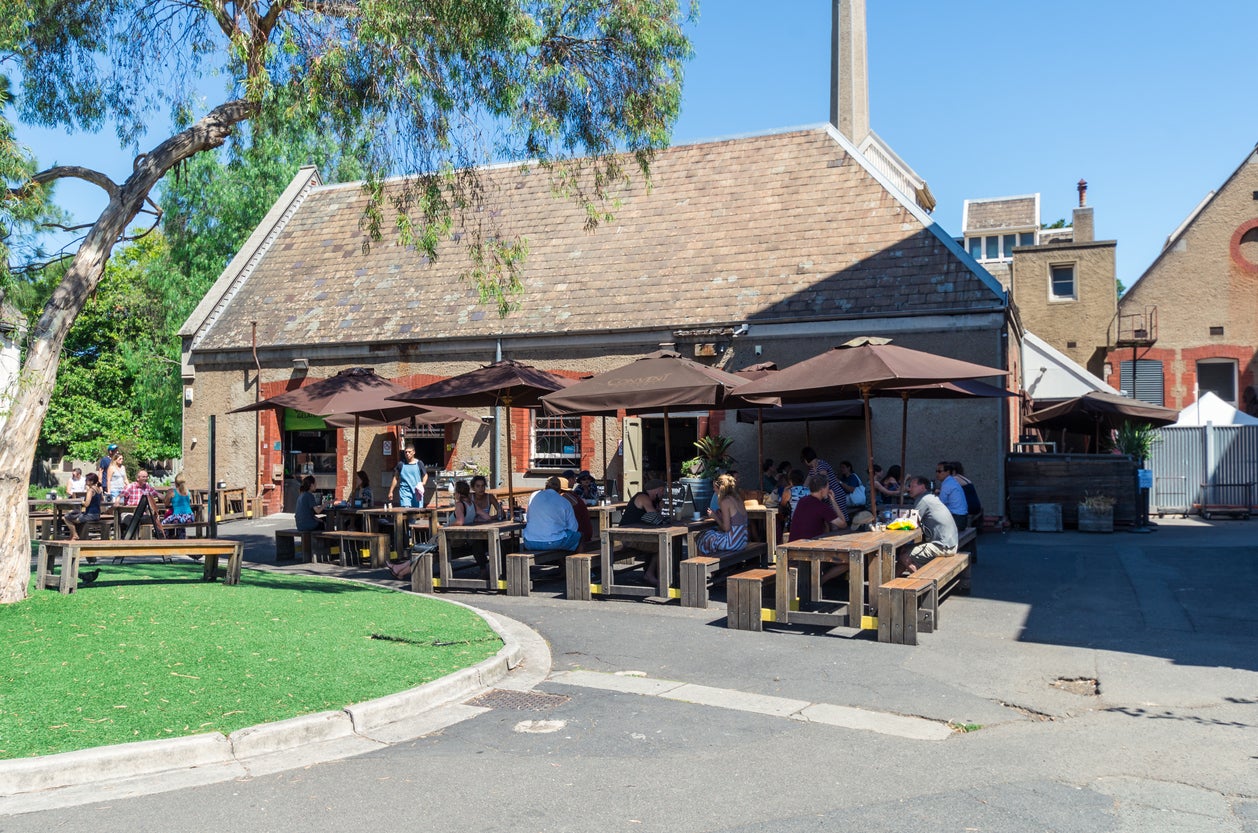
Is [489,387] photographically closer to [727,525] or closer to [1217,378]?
[727,525]

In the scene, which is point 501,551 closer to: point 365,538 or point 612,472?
point 365,538

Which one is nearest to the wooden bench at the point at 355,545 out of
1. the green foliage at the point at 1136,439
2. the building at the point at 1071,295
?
the green foliage at the point at 1136,439

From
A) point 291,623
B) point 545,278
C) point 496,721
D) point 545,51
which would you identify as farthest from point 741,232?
point 496,721

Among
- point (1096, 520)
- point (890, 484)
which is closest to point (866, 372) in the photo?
point (890, 484)

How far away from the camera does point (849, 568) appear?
28.1 feet

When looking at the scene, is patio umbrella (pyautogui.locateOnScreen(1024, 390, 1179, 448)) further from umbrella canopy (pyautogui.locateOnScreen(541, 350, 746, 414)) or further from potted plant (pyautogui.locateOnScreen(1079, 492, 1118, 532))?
umbrella canopy (pyautogui.locateOnScreen(541, 350, 746, 414))

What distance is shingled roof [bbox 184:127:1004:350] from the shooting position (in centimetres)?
1786

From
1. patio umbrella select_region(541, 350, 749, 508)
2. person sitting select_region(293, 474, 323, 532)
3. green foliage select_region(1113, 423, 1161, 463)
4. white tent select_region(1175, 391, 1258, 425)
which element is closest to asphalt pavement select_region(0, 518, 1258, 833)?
patio umbrella select_region(541, 350, 749, 508)

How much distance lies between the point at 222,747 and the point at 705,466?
41.9 ft

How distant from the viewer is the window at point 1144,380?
3077 centimetres

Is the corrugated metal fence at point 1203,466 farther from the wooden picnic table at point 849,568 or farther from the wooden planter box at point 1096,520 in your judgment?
the wooden picnic table at point 849,568

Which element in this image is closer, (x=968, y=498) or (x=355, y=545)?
(x=968, y=498)

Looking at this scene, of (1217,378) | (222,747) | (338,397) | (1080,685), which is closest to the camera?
(222,747)

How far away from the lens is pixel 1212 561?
42.1ft
